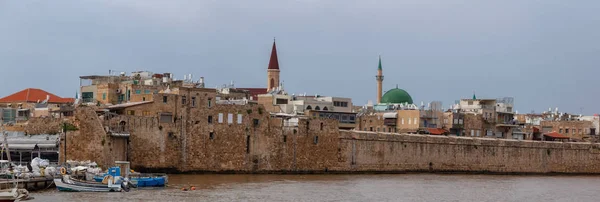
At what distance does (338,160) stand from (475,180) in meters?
9.52

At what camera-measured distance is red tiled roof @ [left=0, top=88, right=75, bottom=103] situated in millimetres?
80188

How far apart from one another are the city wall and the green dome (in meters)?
21.7

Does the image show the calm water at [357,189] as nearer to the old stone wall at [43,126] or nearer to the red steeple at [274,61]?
the old stone wall at [43,126]

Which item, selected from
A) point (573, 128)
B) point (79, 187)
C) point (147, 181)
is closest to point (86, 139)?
point (147, 181)

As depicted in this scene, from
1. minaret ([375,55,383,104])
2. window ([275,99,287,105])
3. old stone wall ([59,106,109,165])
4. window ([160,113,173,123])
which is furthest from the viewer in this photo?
minaret ([375,55,383,104])

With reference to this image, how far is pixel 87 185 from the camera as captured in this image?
49.3m

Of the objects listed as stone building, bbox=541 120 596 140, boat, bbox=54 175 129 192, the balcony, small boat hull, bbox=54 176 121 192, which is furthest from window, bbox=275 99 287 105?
small boat hull, bbox=54 176 121 192

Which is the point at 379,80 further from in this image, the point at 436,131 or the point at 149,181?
the point at 149,181

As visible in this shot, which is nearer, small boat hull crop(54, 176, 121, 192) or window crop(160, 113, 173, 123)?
small boat hull crop(54, 176, 121, 192)

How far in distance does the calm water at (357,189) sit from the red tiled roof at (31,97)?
953 inches

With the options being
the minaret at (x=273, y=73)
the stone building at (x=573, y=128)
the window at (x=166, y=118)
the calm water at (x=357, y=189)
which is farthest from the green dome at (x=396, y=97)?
the window at (x=166, y=118)

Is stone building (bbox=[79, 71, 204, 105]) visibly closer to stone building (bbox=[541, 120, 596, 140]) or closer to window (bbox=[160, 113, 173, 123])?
window (bbox=[160, 113, 173, 123])

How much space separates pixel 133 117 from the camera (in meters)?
59.8

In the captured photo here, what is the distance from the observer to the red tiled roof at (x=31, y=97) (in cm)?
8019
